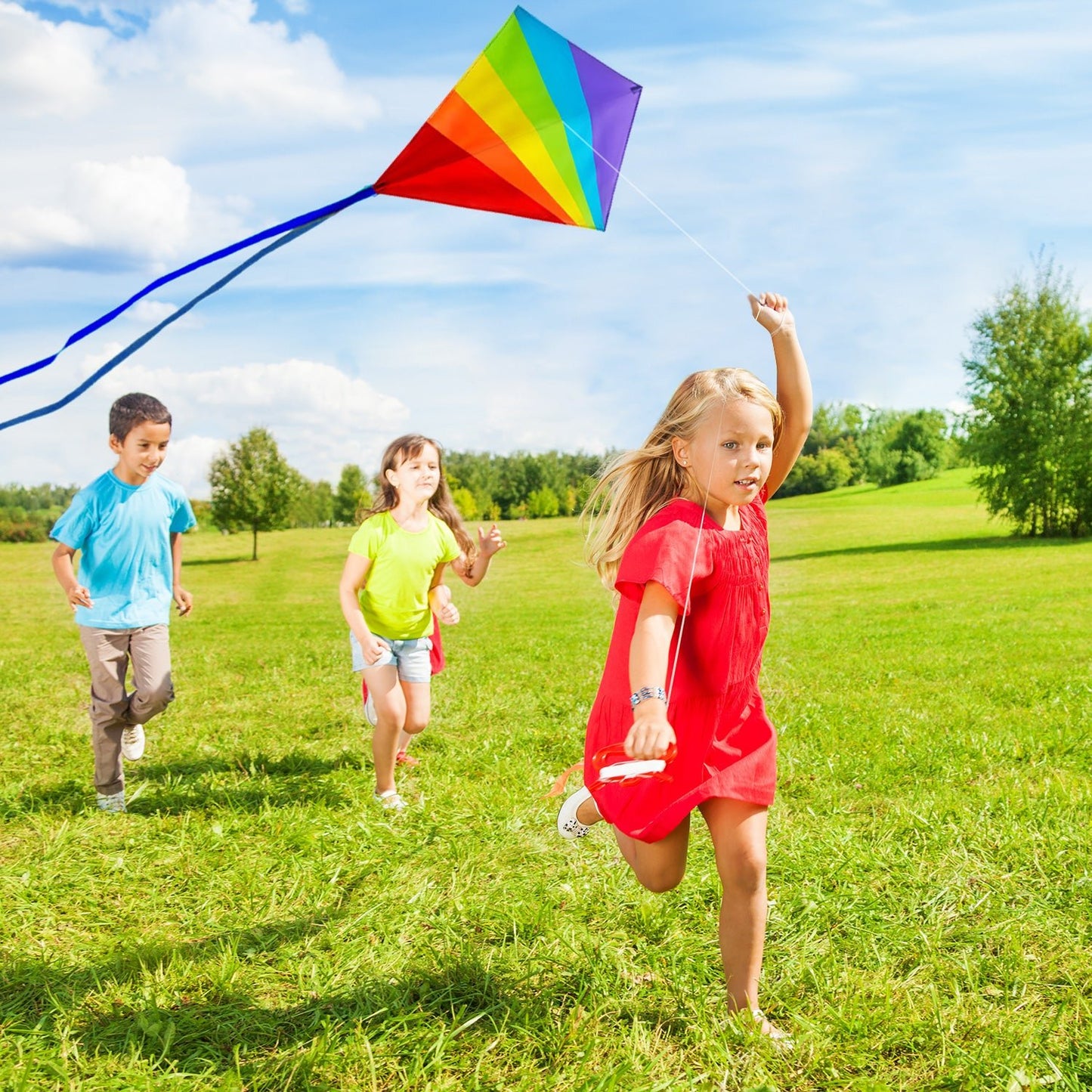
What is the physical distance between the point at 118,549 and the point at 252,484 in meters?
35.9

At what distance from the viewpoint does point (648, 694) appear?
274 centimetres

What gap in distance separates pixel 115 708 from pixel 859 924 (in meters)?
3.96

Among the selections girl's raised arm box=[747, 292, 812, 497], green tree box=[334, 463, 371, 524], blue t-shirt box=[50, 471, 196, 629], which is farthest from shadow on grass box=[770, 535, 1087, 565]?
girl's raised arm box=[747, 292, 812, 497]

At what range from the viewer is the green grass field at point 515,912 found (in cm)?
302

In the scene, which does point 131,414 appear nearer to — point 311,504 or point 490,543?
point 490,543

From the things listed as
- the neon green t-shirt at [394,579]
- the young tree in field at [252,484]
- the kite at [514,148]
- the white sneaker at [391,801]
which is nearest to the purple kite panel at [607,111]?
the kite at [514,148]

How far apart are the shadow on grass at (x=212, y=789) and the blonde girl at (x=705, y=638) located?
263 centimetres

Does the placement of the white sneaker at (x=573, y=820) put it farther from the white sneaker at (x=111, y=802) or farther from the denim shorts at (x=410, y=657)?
the white sneaker at (x=111, y=802)

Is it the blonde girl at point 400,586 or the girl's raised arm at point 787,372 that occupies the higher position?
the girl's raised arm at point 787,372

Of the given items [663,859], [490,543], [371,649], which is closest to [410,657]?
[371,649]

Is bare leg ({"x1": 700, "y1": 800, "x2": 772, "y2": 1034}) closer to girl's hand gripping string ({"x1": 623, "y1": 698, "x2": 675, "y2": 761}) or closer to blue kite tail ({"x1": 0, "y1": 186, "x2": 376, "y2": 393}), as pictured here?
girl's hand gripping string ({"x1": 623, "y1": 698, "x2": 675, "y2": 761})

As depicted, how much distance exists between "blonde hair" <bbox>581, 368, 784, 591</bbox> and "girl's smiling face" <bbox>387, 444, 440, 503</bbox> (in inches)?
93.2

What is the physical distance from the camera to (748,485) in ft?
9.91

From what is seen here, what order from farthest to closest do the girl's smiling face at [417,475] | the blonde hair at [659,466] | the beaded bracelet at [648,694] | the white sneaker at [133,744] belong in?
the white sneaker at [133,744], the girl's smiling face at [417,475], the blonde hair at [659,466], the beaded bracelet at [648,694]
